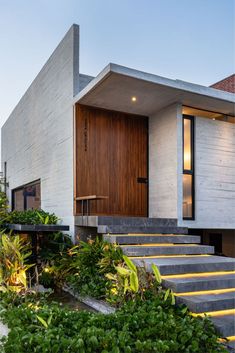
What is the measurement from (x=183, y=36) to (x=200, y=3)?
252 cm

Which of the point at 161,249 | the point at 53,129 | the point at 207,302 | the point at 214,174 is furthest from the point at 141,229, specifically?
the point at 53,129

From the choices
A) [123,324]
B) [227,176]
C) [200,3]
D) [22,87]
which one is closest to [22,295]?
[123,324]

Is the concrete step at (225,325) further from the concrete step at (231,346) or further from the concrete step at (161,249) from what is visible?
the concrete step at (161,249)

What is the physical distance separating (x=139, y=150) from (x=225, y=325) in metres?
4.71

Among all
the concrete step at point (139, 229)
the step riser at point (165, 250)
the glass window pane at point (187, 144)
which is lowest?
the step riser at point (165, 250)

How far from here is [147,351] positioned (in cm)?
269

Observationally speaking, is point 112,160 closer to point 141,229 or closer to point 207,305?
point 141,229

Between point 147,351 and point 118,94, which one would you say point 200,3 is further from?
point 147,351

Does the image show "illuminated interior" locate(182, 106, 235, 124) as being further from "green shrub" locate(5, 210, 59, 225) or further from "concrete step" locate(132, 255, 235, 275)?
"green shrub" locate(5, 210, 59, 225)

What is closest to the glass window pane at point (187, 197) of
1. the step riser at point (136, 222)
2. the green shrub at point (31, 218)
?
the step riser at point (136, 222)

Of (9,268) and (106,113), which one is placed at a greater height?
(106,113)

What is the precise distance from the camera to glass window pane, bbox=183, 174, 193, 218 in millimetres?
6762

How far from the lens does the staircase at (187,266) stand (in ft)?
11.8

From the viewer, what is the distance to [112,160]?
7094 millimetres
